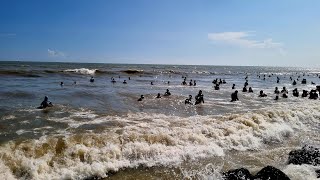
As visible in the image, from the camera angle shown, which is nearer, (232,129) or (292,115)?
(232,129)

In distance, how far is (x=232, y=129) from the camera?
64.5 feet

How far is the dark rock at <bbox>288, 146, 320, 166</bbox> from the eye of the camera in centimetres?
1392

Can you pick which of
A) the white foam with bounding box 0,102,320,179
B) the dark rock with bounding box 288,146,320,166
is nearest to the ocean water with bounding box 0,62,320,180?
the white foam with bounding box 0,102,320,179

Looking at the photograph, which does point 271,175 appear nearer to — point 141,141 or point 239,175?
point 239,175

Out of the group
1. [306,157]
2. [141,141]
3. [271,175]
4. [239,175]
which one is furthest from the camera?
[141,141]

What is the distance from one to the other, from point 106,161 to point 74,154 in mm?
1428

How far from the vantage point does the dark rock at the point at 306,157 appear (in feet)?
45.7

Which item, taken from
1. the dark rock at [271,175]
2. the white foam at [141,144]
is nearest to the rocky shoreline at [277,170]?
the dark rock at [271,175]

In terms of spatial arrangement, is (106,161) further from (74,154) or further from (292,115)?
(292,115)

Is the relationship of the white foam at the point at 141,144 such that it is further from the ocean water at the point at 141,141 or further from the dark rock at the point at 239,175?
the dark rock at the point at 239,175

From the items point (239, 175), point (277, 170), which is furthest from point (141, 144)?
point (277, 170)

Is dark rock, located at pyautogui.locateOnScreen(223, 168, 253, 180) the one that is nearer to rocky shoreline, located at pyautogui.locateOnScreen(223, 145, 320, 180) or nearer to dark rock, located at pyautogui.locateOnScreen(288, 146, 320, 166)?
rocky shoreline, located at pyautogui.locateOnScreen(223, 145, 320, 180)

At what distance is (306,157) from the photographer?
14.1 meters

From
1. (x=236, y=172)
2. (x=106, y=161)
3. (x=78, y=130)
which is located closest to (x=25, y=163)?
(x=106, y=161)
